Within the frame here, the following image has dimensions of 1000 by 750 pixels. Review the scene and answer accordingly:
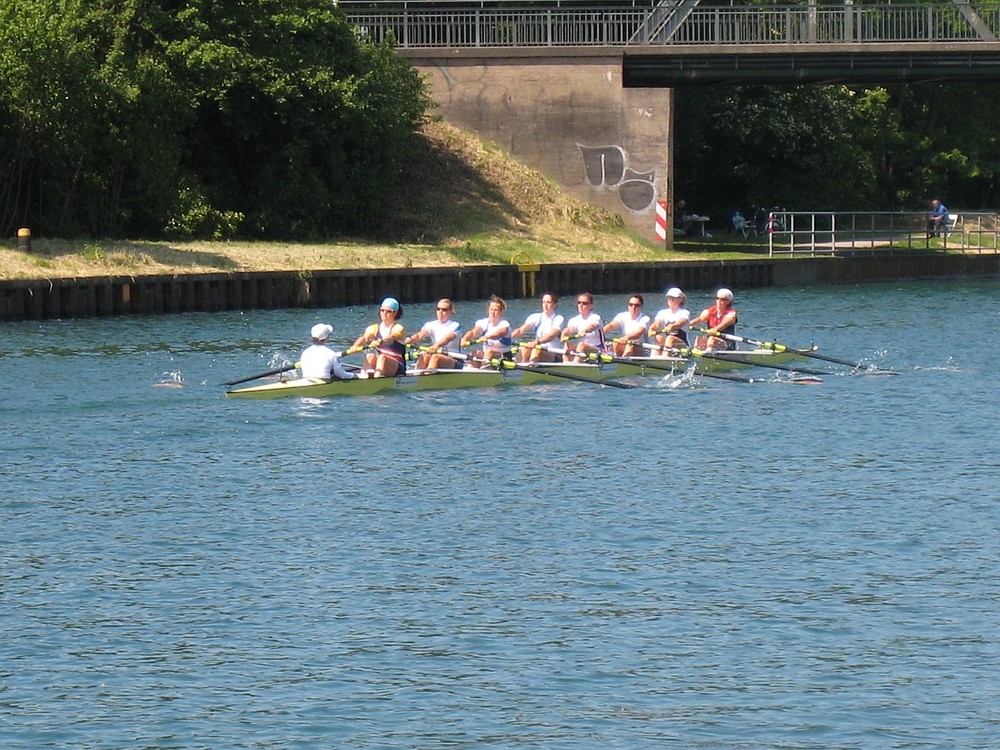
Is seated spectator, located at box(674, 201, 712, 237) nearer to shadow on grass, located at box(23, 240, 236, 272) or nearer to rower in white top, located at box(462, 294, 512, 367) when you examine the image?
shadow on grass, located at box(23, 240, 236, 272)

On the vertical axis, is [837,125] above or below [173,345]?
above

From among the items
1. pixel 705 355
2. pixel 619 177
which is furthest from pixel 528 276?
pixel 705 355

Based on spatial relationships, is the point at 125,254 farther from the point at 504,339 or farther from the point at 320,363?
the point at 320,363

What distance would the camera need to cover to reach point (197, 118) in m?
54.0

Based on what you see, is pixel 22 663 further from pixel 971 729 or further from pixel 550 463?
pixel 550 463

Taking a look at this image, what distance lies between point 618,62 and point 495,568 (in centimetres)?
4083

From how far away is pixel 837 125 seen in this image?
76938 millimetres

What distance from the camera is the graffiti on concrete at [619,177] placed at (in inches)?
2346

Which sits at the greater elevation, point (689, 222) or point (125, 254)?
point (689, 222)

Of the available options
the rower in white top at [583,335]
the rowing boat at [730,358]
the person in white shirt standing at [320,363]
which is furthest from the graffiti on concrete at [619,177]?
the person in white shirt standing at [320,363]

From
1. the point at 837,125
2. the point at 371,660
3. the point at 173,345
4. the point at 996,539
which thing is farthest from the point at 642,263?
the point at 371,660

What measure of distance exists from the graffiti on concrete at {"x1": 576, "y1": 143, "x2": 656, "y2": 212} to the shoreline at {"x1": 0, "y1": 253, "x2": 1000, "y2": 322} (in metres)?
4.05

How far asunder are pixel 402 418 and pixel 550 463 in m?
4.27

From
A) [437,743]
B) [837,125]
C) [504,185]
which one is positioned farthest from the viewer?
[837,125]
